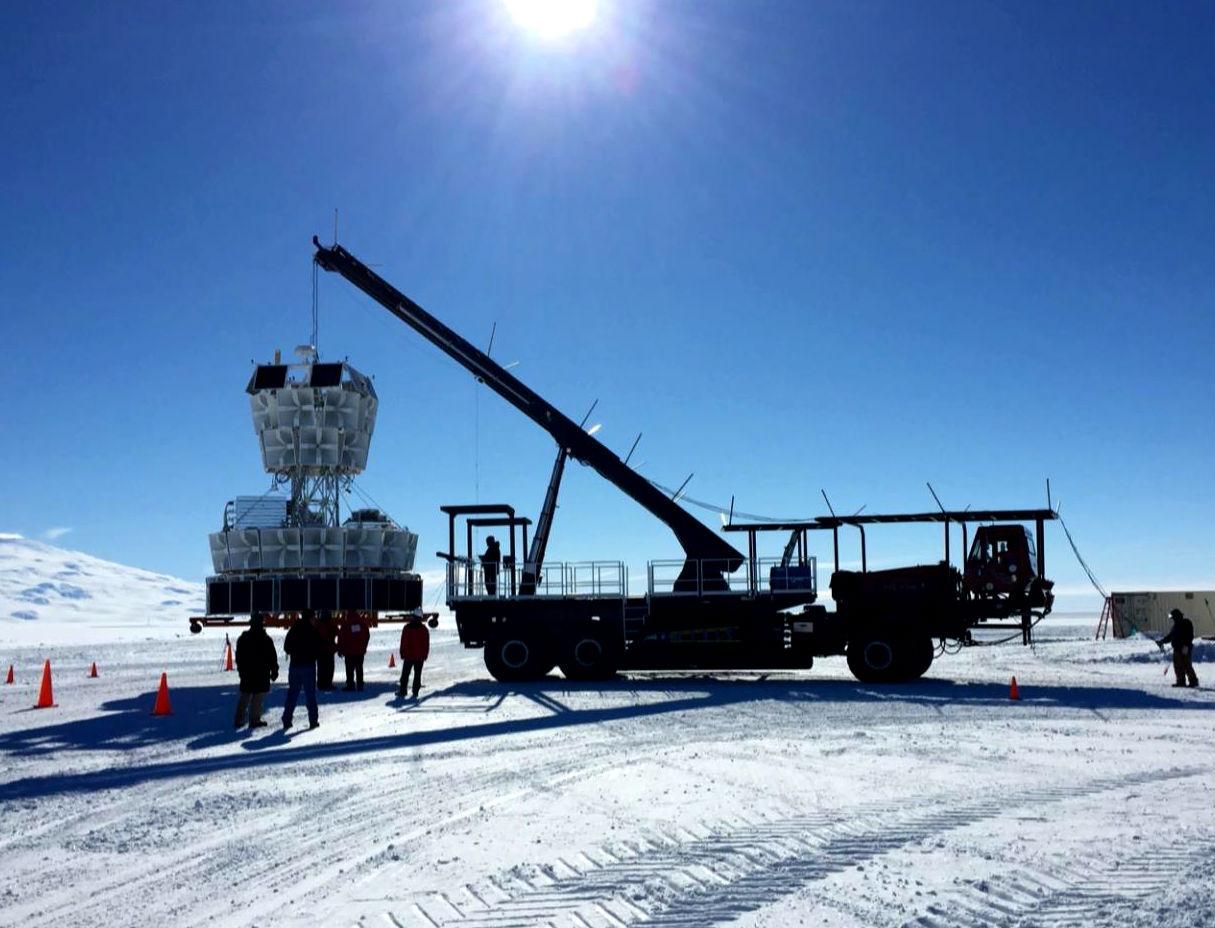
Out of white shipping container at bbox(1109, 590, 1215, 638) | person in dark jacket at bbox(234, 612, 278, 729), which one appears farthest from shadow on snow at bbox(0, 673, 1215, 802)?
white shipping container at bbox(1109, 590, 1215, 638)

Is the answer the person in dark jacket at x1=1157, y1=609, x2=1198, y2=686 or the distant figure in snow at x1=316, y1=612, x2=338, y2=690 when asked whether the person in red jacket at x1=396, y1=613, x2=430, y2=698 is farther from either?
the person in dark jacket at x1=1157, y1=609, x2=1198, y2=686

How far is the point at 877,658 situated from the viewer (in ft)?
71.4

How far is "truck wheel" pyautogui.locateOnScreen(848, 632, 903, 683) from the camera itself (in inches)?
851

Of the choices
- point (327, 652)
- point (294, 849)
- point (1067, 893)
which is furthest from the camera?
point (327, 652)

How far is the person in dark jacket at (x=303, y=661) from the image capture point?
14727mm

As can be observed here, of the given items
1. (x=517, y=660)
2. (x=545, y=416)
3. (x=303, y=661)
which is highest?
(x=545, y=416)

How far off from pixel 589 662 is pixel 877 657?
615cm

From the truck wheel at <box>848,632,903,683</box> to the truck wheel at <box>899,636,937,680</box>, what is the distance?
0.34 ft

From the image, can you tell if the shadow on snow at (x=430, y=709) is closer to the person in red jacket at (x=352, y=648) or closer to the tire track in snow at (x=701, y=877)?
the person in red jacket at (x=352, y=648)

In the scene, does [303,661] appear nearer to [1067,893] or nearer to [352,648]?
[352,648]

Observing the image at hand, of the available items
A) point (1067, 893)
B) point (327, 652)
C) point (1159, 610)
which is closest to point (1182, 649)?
point (1067, 893)

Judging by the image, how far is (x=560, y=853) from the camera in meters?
7.41

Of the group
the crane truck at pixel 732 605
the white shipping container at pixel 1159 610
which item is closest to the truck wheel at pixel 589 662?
the crane truck at pixel 732 605

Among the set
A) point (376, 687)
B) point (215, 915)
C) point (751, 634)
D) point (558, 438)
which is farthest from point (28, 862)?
point (558, 438)
